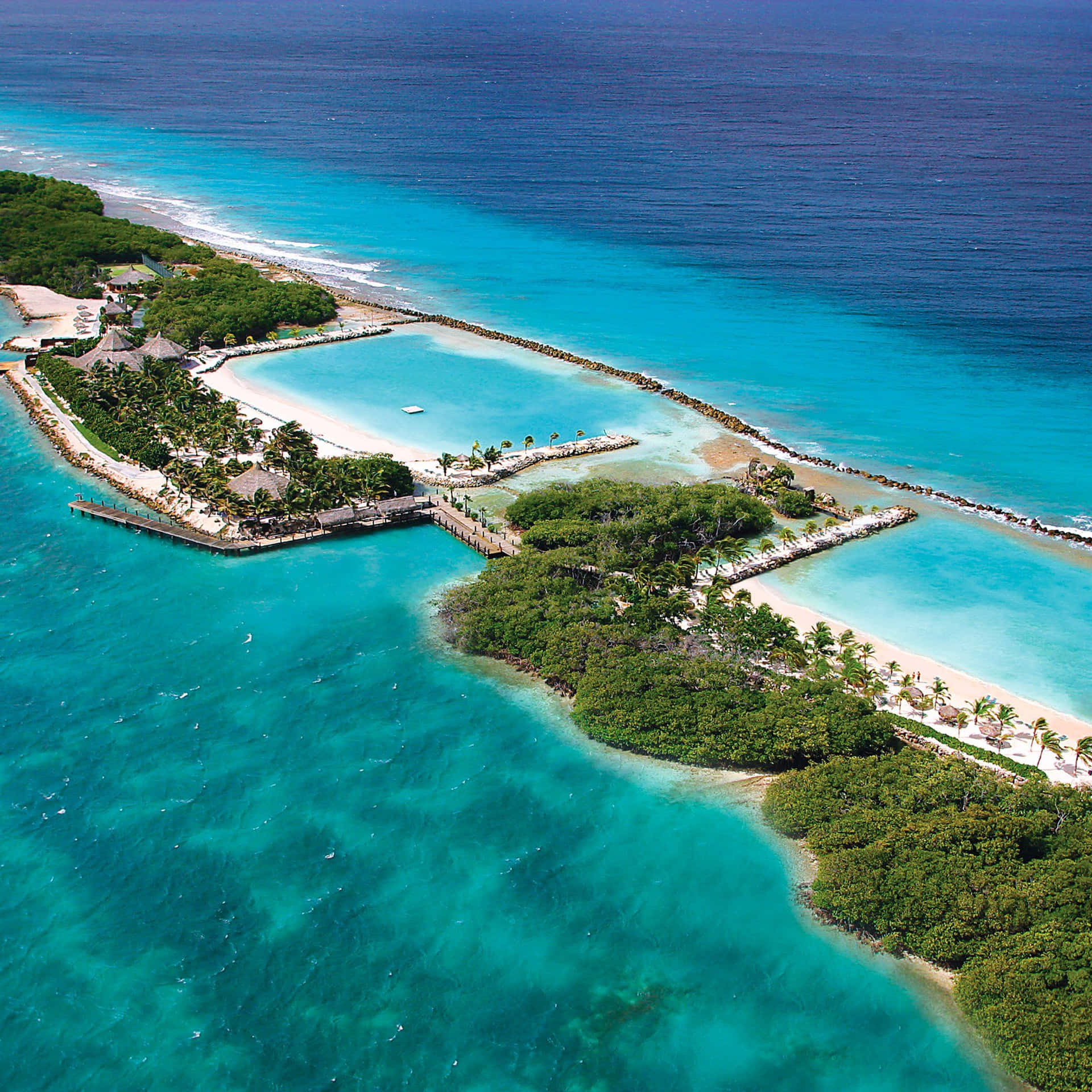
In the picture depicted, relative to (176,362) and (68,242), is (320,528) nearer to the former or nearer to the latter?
(176,362)

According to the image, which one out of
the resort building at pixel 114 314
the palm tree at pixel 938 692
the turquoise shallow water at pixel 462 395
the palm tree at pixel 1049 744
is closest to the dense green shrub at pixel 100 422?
the resort building at pixel 114 314

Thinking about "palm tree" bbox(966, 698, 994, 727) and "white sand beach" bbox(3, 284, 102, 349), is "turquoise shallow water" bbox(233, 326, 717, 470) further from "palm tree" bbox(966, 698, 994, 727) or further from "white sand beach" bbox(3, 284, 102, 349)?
"palm tree" bbox(966, 698, 994, 727)

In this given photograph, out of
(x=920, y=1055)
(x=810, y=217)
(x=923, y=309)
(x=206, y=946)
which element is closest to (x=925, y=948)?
(x=920, y=1055)

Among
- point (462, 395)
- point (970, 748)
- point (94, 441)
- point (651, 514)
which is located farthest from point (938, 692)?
point (94, 441)

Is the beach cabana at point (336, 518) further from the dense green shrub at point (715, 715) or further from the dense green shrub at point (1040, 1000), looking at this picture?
the dense green shrub at point (1040, 1000)

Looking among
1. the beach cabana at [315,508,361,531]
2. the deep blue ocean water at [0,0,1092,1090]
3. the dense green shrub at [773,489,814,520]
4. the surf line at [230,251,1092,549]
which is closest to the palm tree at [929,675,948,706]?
the deep blue ocean water at [0,0,1092,1090]
